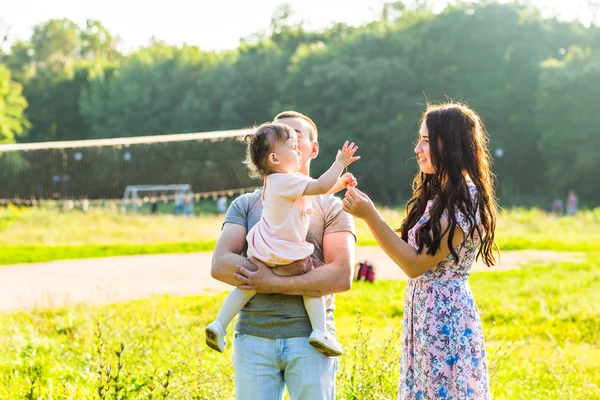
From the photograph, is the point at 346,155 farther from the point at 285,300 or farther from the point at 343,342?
the point at 343,342

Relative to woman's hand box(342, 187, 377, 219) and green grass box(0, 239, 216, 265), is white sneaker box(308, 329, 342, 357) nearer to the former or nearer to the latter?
woman's hand box(342, 187, 377, 219)

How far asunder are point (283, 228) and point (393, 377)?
226 centimetres

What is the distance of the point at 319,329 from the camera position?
3.21 metres

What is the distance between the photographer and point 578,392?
559 cm

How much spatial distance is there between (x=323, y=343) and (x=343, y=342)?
350 centimetres

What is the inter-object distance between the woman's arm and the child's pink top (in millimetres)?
206

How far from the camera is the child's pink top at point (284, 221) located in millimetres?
3207

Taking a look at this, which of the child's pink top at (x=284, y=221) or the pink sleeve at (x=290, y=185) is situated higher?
the pink sleeve at (x=290, y=185)

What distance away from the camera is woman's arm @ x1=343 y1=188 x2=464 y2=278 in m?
3.36

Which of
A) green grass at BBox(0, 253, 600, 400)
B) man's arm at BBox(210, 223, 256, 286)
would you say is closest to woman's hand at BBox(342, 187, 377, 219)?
man's arm at BBox(210, 223, 256, 286)

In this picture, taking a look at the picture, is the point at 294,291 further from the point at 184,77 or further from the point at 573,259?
the point at 184,77

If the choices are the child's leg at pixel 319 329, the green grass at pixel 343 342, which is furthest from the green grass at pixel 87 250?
the child's leg at pixel 319 329

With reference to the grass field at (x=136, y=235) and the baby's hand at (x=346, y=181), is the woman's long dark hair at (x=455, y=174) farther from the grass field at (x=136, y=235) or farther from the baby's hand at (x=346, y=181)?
the grass field at (x=136, y=235)

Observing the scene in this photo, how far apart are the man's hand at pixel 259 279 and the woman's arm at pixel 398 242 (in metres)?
0.41
